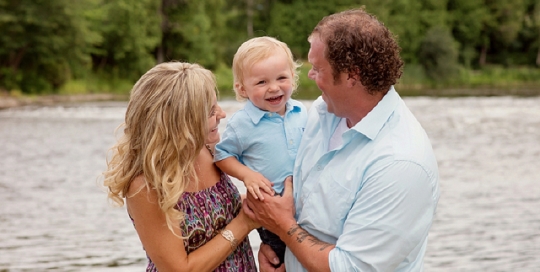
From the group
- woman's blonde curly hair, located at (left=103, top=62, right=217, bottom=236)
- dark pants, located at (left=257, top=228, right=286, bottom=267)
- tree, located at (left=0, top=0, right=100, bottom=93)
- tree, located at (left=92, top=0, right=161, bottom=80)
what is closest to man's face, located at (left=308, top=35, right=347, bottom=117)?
woman's blonde curly hair, located at (left=103, top=62, right=217, bottom=236)

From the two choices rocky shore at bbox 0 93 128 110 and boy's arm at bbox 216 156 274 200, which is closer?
boy's arm at bbox 216 156 274 200

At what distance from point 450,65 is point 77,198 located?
50.3 metres

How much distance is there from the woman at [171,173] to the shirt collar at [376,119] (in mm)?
551

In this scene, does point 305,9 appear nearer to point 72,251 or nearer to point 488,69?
point 488,69

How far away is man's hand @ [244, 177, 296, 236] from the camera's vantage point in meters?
2.81

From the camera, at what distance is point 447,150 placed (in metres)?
20.7

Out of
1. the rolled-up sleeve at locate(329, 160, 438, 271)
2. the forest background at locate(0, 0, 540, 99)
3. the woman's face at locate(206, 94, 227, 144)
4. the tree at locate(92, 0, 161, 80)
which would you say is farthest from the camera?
the tree at locate(92, 0, 161, 80)

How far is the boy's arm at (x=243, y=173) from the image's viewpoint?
301 cm

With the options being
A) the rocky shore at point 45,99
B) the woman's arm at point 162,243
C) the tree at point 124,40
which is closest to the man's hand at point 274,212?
the woman's arm at point 162,243

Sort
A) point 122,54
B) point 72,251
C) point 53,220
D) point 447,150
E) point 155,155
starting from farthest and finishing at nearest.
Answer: point 122,54 → point 447,150 → point 53,220 → point 72,251 → point 155,155

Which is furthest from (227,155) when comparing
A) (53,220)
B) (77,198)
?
(77,198)

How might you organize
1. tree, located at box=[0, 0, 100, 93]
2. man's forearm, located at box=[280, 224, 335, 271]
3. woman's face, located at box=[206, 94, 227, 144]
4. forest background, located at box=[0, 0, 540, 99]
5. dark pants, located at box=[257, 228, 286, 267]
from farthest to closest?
forest background, located at box=[0, 0, 540, 99], tree, located at box=[0, 0, 100, 93], dark pants, located at box=[257, 228, 286, 267], woman's face, located at box=[206, 94, 227, 144], man's forearm, located at box=[280, 224, 335, 271]

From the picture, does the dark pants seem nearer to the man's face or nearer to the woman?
the woman

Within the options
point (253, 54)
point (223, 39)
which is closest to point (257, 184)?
point (253, 54)
